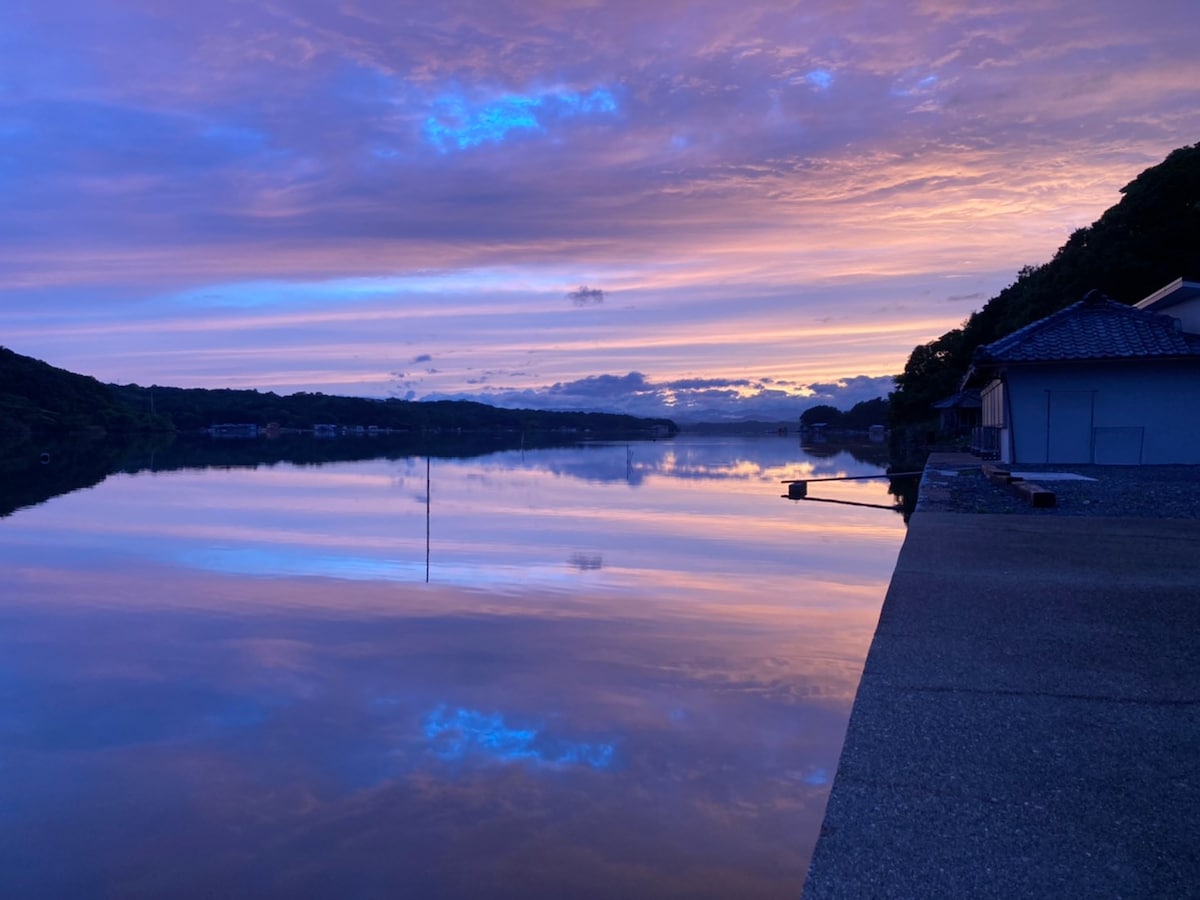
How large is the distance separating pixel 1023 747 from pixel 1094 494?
13.7m

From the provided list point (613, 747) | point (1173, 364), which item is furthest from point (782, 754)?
point (1173, 364)

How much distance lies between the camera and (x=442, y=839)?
18.4 ft

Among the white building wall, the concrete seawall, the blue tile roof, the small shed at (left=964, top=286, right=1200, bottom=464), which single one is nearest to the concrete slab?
the concrete seawall

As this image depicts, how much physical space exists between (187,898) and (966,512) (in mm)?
13012

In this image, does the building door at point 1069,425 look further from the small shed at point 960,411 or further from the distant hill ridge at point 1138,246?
the small shed at point 960,411

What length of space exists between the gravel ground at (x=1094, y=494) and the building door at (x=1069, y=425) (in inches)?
62.4

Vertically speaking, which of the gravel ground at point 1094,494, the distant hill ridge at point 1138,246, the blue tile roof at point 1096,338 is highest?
the distant hill ridge at point 1138,246

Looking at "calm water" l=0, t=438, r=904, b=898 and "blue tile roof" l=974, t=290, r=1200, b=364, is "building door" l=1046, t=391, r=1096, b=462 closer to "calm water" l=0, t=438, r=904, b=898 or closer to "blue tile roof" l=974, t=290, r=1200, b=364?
"blue tile roof" l=974, t=290, r=1200, b=364

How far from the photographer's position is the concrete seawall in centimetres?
363

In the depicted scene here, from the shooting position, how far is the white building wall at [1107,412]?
23.6m

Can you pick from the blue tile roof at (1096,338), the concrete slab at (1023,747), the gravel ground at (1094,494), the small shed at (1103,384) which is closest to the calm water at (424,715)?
the concrete slab at (1023,747)

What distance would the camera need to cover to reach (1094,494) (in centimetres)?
1708

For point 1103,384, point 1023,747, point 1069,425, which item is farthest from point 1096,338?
point 1023,747

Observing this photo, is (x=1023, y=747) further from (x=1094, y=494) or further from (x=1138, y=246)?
(x=1138, y=246)
